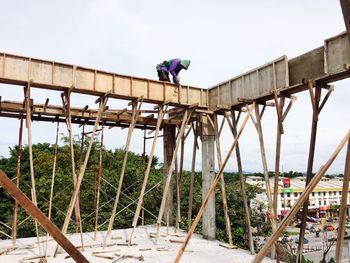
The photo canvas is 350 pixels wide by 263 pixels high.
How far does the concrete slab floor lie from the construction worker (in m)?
7.84

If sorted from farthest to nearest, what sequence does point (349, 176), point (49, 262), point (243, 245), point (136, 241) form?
point (243, 245) → point (136, 241) → point (49, 262) → point (349, 176)

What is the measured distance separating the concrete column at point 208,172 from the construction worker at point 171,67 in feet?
9.19

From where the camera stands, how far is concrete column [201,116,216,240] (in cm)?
1468

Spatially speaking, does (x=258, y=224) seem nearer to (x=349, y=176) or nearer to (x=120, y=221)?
(x=120, y=221)

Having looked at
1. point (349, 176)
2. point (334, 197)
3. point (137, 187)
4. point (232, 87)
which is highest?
point (232, 87)

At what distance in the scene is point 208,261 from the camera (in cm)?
1077

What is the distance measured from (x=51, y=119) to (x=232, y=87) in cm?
905

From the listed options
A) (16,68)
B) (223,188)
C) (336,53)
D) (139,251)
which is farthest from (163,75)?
(139,251)

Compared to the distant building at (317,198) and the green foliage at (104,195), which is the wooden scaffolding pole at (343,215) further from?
the distant building at (317,198)

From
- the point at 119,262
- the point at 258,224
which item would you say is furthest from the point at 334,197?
the point at 119,262

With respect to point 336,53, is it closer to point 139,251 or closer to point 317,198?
point 139,251

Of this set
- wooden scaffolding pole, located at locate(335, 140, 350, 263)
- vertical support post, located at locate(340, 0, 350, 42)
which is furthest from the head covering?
vertical support post, located at locate(340, 0, 350, 42)

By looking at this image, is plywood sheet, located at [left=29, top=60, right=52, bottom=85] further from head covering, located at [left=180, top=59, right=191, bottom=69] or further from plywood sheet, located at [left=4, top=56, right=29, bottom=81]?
head covering, located at [left=180, top=59, right=191, bottom=69]

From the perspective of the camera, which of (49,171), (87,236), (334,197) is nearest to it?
(87,236)
